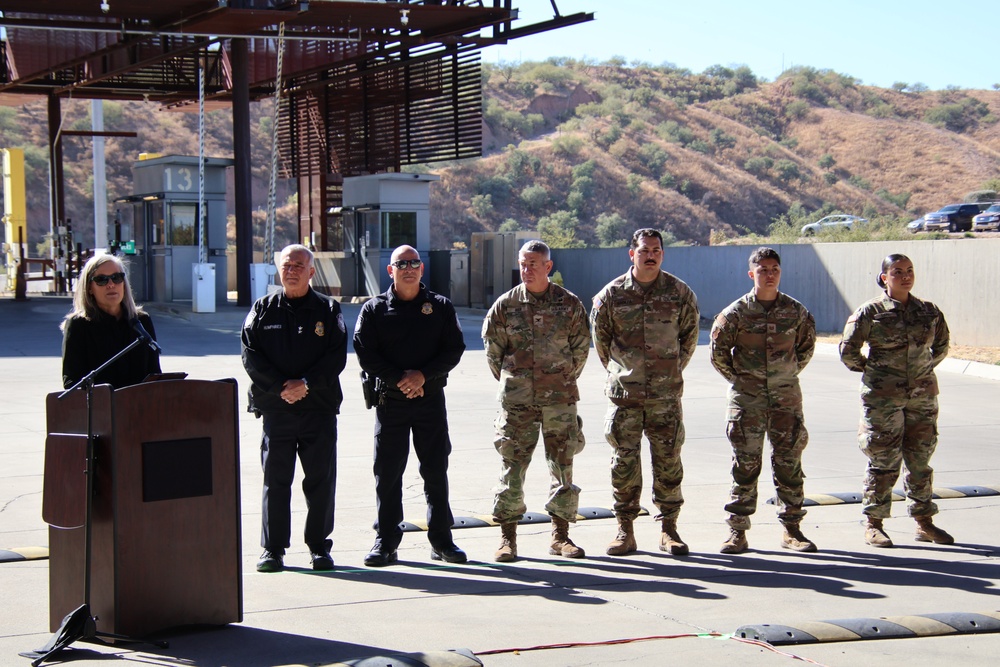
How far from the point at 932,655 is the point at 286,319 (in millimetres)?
3718

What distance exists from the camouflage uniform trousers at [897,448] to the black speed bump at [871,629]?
1.69 metres

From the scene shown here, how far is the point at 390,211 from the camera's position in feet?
94.8

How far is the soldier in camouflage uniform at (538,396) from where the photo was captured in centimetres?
670

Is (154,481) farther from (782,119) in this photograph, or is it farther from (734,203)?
(782,119)

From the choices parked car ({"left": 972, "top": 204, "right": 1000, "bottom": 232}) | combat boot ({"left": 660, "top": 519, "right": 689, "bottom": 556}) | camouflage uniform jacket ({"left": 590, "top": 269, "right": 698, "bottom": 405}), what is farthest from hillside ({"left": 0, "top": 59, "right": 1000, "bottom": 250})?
combat boot ({"left": 660, "top": 519, "right": 689, "bottom": 556})

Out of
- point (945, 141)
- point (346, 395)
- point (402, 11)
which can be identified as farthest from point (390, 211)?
point (945, 141)

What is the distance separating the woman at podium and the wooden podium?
0.52m

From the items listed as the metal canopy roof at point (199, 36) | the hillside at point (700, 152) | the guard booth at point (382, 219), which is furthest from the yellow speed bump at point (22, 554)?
the hillside at point (700, 152)

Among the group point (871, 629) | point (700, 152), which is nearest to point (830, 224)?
point (700, 152)

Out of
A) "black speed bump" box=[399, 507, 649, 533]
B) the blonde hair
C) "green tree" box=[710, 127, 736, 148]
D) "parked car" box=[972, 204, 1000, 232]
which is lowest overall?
"black speed bump" box=[399, 507, 649, 533]

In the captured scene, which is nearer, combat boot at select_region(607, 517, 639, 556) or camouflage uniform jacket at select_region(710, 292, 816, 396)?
combat boot at select_region(607, 517, 639, 556)

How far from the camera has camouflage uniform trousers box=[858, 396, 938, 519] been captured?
280 inches

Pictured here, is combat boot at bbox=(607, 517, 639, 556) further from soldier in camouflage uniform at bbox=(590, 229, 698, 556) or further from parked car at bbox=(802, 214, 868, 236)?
parked car at bbox=(802, 214, 868, 236)

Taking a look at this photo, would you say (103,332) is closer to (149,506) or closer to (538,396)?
(149,506)
